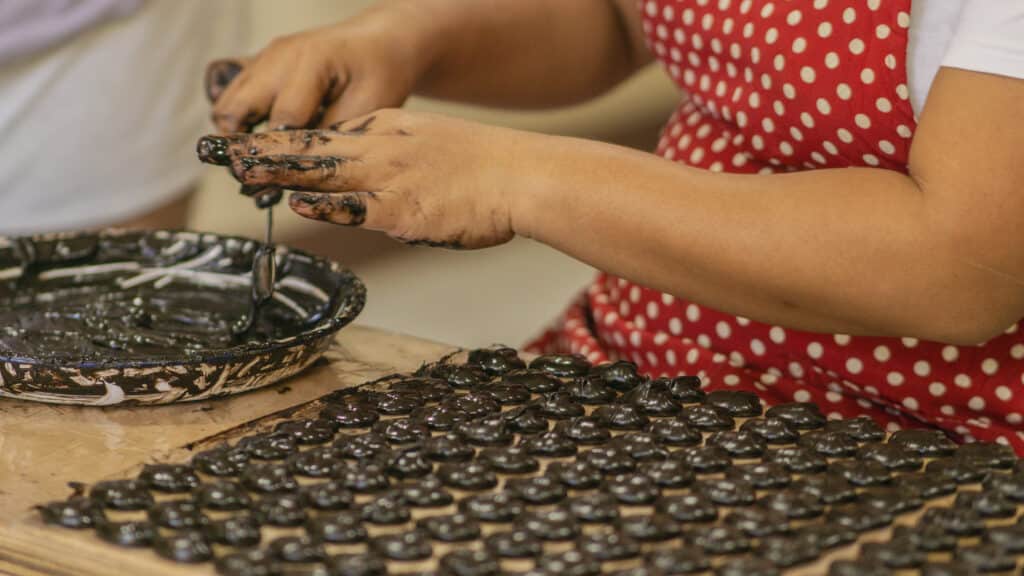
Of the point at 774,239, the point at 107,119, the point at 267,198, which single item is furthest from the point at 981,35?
the point at 107,119

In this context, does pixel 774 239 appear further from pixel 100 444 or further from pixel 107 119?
pixel 107 119

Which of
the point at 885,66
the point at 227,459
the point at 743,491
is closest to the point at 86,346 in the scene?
the point at 227,459

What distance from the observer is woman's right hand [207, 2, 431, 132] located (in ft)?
3.71

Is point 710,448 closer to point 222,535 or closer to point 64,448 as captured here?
point 222,535

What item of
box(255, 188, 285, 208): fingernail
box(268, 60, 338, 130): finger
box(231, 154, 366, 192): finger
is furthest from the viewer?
box(268, 60, 338, 130): finger

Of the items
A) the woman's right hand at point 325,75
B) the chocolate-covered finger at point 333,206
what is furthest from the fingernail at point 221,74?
the chocolate-covered finger at point 333,206

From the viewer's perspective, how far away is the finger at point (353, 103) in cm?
116

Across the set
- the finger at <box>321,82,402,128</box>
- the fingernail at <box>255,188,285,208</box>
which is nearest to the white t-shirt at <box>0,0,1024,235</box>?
the finger at <box>321,82,402,128</box>

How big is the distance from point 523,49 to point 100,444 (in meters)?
0.65

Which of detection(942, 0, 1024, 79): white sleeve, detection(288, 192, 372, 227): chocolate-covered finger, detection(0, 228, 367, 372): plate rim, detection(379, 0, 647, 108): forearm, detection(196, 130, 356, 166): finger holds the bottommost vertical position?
detection(0, 228, 367, 372): plate rim

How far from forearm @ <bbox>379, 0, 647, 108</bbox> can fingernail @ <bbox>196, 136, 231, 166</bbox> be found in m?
0.36

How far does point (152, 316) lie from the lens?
102 cm

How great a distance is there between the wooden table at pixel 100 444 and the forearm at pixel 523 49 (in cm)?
35

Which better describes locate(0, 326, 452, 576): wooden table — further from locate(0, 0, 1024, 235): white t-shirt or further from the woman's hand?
locate(0, 0, 1024, 235): white t-shirt
